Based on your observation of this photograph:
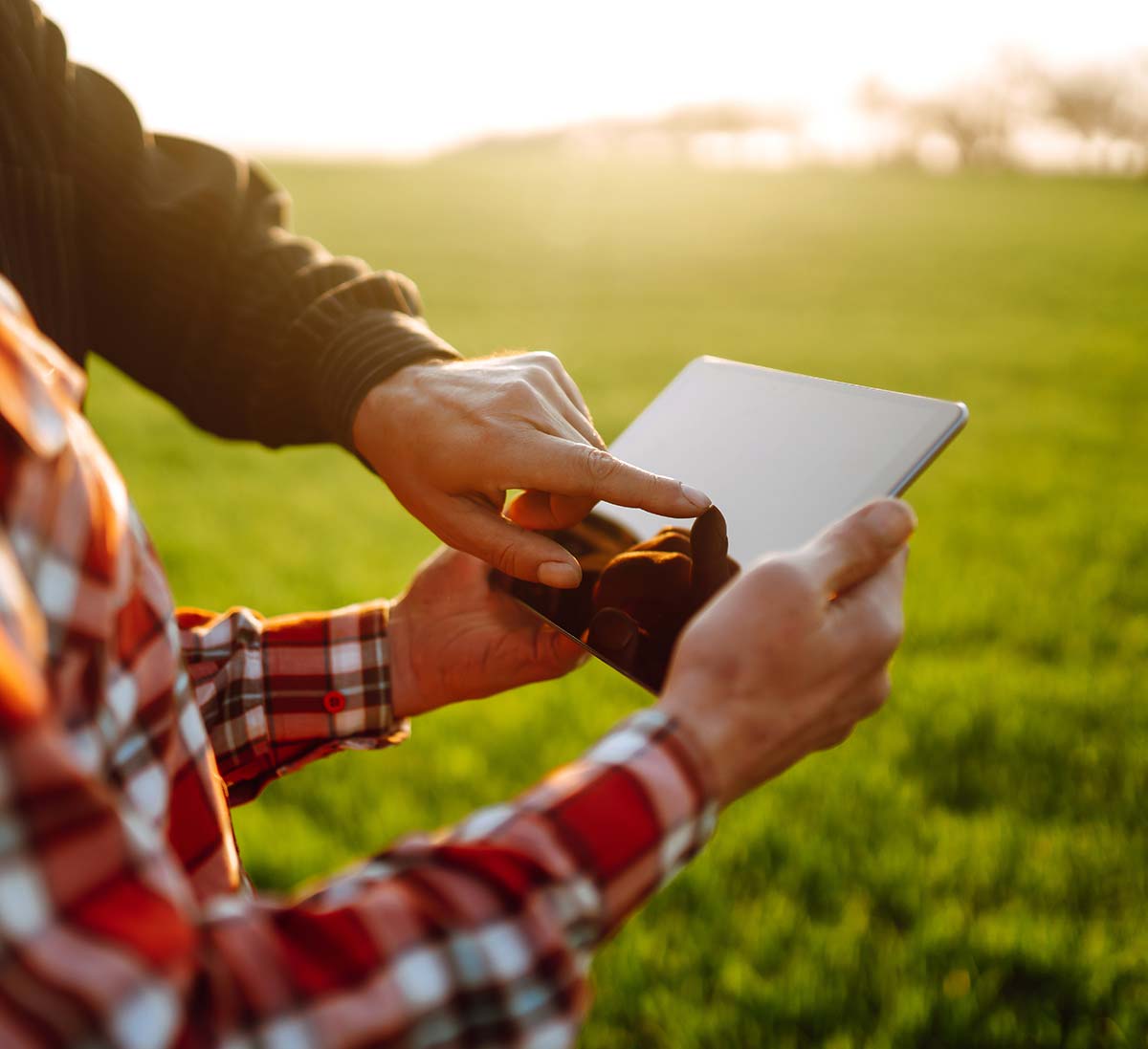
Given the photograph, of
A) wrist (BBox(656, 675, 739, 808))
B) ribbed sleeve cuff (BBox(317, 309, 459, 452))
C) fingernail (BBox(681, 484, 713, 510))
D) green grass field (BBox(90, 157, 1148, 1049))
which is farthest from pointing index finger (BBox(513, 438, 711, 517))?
green grass field (BBox(90, 157, 1148, 1049))

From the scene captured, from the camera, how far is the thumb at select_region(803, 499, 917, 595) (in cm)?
101

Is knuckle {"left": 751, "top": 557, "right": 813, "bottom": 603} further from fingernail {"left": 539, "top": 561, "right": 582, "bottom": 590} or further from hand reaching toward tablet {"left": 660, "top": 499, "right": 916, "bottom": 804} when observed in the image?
fingernail {"left": 539, "top": 561, "right": 582, "bottom": 590}

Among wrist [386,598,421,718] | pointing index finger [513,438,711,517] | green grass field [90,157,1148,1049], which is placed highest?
pointing index finger [513,438,711,517]

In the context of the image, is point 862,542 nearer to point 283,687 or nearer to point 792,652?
point 792,652

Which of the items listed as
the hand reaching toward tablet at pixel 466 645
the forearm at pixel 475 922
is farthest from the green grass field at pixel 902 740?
the forearm at pixel 475 922

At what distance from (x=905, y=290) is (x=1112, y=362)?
A: 5.26 meters

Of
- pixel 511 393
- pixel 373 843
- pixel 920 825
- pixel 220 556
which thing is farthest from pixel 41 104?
pixel 220 556

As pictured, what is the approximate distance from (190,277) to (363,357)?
37 centimetres

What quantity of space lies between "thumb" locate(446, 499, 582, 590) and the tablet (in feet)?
0.17

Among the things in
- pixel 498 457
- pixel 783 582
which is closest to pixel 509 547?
pixel 498 457

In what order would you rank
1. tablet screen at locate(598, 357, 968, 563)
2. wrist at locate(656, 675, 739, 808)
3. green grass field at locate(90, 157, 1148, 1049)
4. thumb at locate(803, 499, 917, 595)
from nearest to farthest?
wrist at locate(656, 675, 739, 808)
thumb at locate(803, 499, 917, 595)
tablet screen at locate(598, 357, 968, 563)
green grass field at locate(90, 157, 1148, 1049)

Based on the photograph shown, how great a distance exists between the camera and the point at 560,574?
1.39m

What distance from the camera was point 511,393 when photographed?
1.46m

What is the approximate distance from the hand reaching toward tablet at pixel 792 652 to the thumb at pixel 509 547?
43 centimetres
